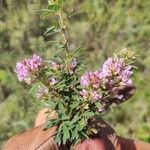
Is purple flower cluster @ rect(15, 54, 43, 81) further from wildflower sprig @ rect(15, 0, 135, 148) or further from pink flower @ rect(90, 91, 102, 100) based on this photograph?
pink flower @ rect(90, 91, 102, 100)

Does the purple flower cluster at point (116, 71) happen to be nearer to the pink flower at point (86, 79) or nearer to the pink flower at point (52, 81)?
the pink flower at point (86, 79)

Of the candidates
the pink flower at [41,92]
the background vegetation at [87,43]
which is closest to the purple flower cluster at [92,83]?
the pink flower at [41,92]

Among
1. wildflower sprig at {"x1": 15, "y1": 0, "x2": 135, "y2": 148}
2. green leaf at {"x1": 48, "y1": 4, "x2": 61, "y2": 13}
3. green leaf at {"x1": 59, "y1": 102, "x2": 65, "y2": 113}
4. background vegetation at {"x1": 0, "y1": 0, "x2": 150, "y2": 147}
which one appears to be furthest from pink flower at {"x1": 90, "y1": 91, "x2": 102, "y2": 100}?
background vegetation at {"x1": 0, "y1": 0, "x2": 150, "y2": 147}

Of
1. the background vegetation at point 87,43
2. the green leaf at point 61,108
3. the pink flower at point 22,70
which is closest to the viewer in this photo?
the pink flower at point 22,70

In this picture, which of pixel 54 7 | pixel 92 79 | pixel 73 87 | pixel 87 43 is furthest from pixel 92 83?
pixel 87 43

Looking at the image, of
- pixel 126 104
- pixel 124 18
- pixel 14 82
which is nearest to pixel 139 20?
pixel 124 18

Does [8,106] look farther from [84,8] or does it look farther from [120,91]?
[120,91]

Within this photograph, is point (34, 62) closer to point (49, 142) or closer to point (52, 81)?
point (52, 81)
